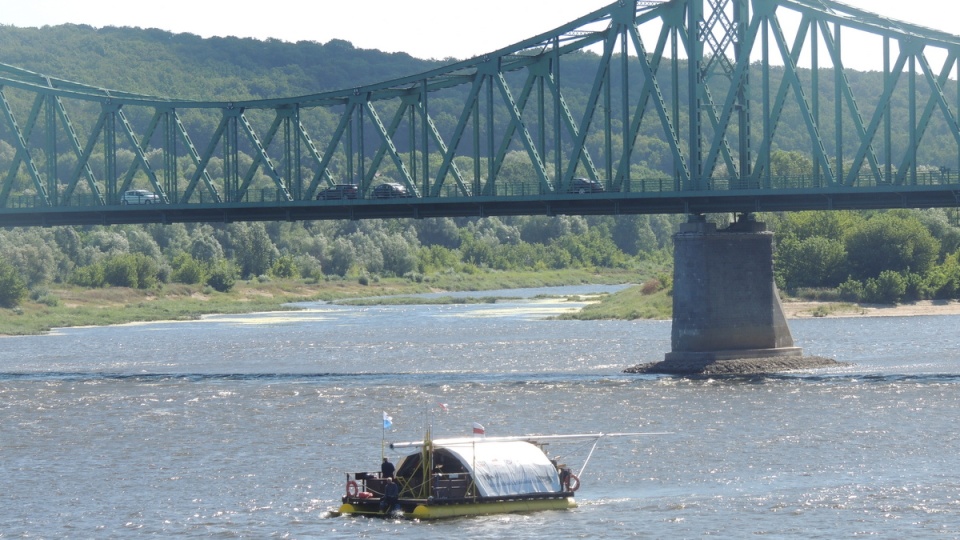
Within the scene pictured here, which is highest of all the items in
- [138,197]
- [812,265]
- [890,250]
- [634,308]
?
[138,197]

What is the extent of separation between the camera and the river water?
5128 centimetres

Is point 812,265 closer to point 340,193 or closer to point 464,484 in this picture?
point 340,193

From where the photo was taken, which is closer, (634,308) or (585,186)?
(585,186)

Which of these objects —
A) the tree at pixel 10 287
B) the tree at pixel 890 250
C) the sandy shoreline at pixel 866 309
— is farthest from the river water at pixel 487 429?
the tree at pixel 10 287

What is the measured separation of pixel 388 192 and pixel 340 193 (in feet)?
9.65

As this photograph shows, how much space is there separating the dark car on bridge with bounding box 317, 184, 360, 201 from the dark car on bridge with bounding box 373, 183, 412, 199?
1.19 metres

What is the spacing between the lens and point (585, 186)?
332 feet

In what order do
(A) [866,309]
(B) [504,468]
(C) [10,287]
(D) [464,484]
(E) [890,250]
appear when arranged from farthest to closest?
(C) [10,287]
(E) [890,250]
(A) [866,309]
(B) [504,468]
(D) [464,484]

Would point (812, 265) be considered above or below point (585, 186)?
below

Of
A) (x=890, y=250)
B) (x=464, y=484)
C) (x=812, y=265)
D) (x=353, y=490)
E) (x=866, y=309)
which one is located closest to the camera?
(x=464, y=484)

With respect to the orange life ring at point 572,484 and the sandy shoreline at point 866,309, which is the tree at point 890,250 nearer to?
the sandy shoreline at point 866,309

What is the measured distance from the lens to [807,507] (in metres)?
52.2

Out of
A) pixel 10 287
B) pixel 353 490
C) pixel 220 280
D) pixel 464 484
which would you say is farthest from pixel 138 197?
pixel 464 484

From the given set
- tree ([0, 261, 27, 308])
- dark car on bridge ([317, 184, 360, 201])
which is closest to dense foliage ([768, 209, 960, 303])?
dark car on bridge ([317, 184, 360, 201])
